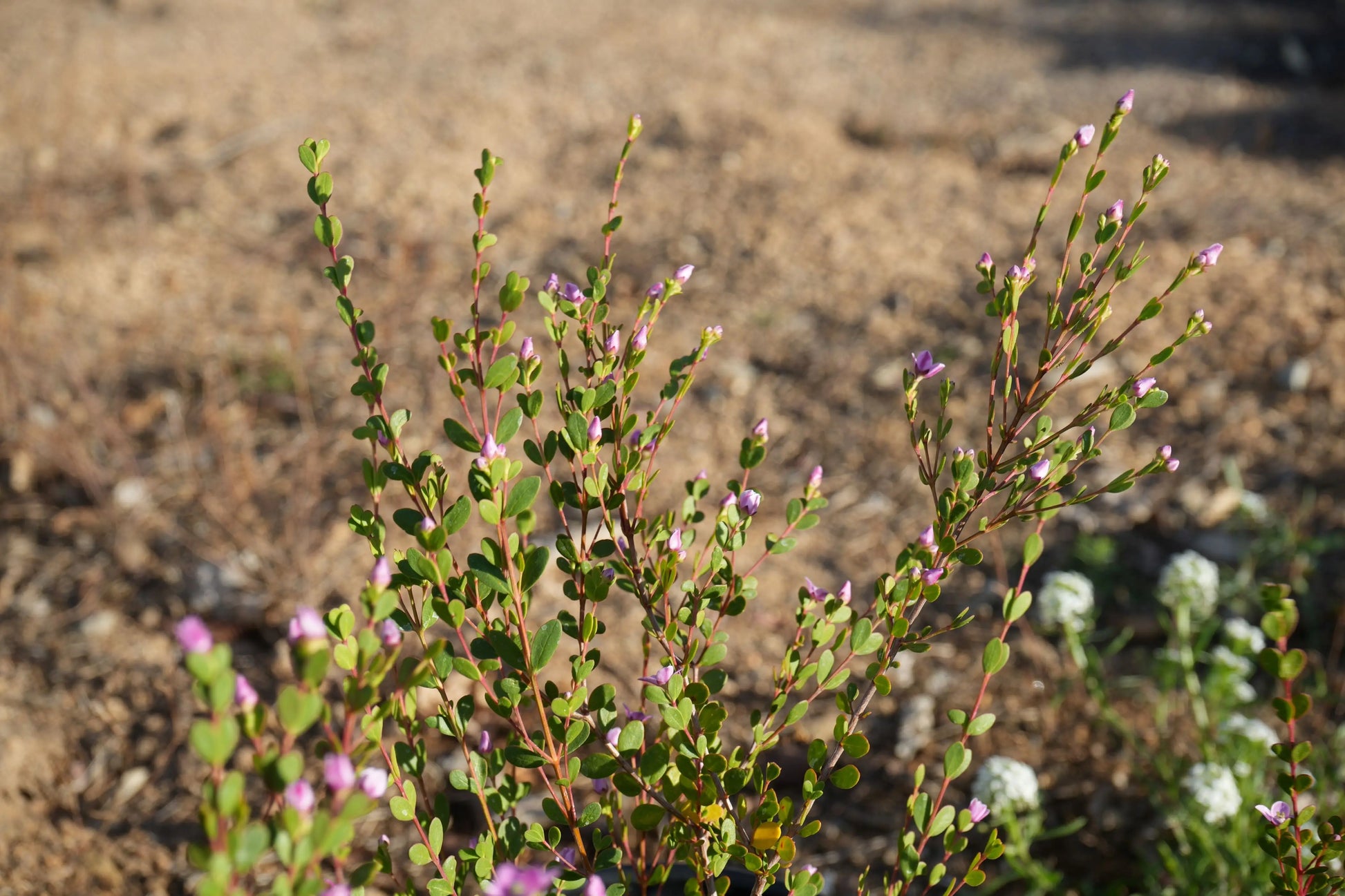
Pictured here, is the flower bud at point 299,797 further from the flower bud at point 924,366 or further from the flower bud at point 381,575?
the flower bud at point 924,366

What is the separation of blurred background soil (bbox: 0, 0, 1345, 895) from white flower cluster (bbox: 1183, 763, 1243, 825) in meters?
0.28

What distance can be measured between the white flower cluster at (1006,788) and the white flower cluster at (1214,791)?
0.91ft

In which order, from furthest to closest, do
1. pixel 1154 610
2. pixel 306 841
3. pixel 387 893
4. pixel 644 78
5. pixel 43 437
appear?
pixel 644 78, pixel 43 437, pixel 1154 610, pixel 387 893, pixel 306 841

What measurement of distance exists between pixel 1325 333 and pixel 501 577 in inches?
128

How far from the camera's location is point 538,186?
452cm

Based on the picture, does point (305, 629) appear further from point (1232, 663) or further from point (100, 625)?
point (100, 625)

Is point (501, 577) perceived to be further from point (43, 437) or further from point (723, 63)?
point (723, 63)

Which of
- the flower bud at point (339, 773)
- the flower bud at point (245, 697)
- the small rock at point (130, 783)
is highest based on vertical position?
the flower bud at point (245, 697)

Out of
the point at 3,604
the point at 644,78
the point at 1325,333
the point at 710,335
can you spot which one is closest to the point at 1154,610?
the point at 1325,333

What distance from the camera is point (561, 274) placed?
3900mm

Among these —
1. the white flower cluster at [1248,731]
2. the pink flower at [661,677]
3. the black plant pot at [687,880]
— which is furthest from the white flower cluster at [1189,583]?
the pink flower at [661,677]

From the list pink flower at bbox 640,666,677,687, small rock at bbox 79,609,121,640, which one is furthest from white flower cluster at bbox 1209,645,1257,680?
small rock at bbox 79,609,121,640

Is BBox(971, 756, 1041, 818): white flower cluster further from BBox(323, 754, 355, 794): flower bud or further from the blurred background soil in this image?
BBox(323, 754, 355, 794): flower bud

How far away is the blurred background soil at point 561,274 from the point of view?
228 centimetres
